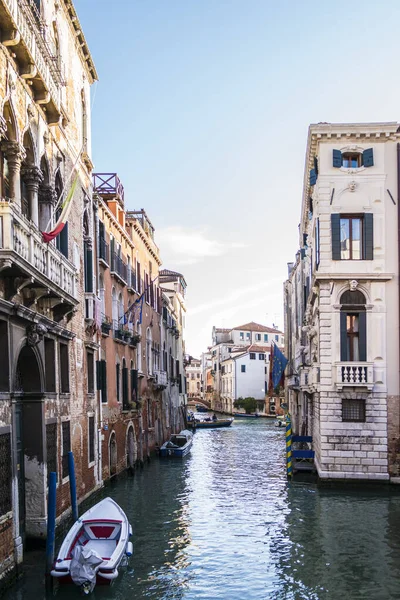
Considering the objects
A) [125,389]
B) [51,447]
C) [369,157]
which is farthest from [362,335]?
[51,447]

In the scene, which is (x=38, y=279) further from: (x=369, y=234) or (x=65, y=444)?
(x=369, y=234)

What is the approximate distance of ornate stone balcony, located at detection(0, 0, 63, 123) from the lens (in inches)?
384

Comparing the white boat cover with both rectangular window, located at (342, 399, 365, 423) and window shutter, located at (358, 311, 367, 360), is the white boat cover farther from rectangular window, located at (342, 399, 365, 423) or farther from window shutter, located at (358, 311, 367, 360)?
window shutter, located at (358, 311, 367, 360)

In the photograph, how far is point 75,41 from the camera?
1612 centimetres

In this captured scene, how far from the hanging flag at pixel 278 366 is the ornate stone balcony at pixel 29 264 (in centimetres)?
1649

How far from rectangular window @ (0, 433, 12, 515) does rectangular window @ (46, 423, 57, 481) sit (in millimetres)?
2344

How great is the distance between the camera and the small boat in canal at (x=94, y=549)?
32.2 feet

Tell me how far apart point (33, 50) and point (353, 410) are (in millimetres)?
12335

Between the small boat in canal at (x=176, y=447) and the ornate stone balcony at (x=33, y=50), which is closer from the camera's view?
the ornate stone balcony at (x=33, y=50)

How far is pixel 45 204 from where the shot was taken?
1310 centimetres

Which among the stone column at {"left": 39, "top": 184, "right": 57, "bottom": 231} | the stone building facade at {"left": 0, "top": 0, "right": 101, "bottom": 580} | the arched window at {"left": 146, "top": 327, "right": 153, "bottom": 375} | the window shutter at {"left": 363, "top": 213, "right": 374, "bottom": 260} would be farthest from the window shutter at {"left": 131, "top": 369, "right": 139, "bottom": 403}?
the stone column at {"left": 39, "top": 184, "right": 57, "bottom": 231}

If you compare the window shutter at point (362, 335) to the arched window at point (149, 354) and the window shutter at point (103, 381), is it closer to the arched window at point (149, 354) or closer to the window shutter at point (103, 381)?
the window shutter at point (103, 381)

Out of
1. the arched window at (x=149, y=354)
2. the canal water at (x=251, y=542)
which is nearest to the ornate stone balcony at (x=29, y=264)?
the canal water at (x=251, y=542)

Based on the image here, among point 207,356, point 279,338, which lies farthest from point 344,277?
point 207,356
